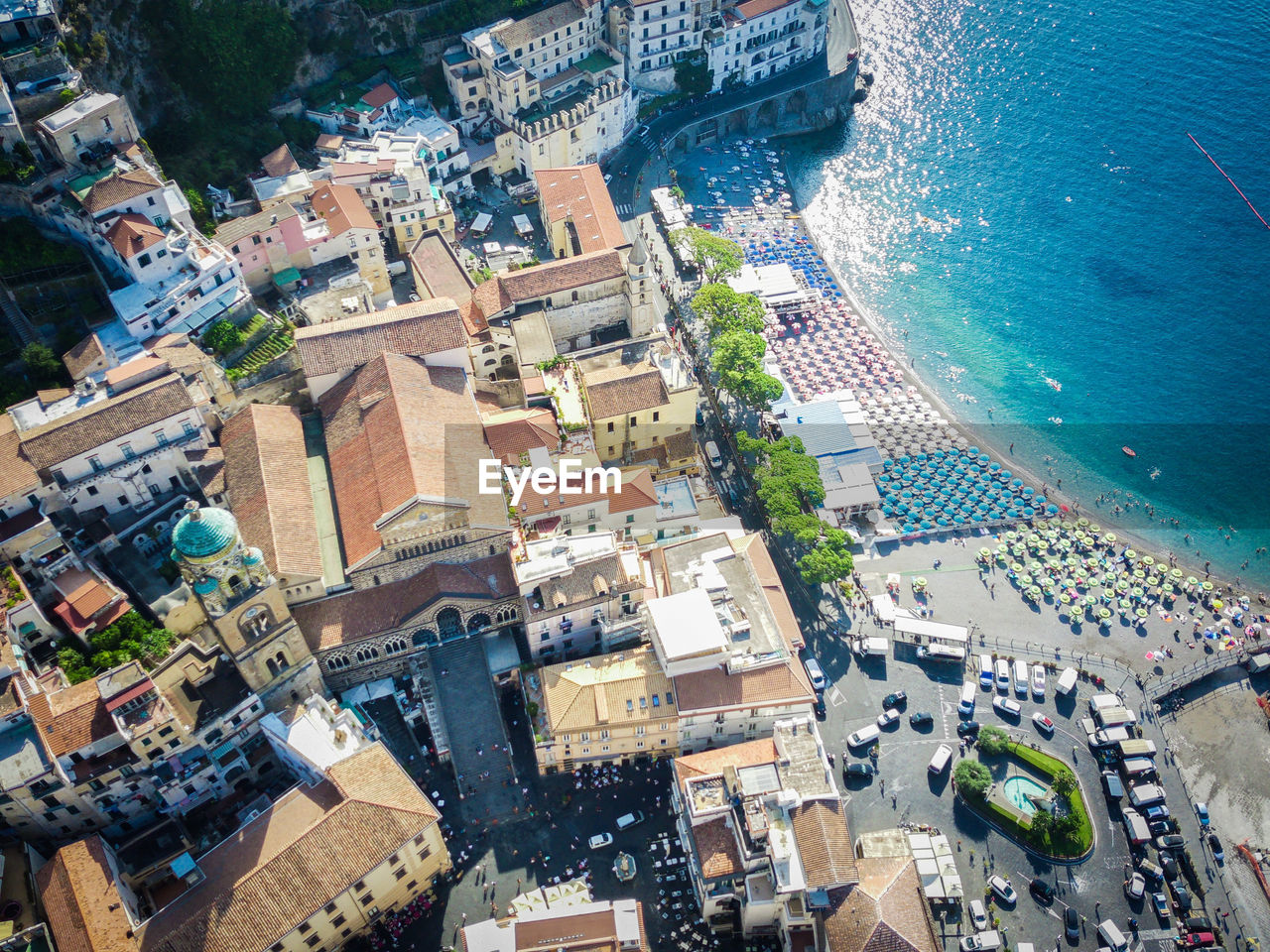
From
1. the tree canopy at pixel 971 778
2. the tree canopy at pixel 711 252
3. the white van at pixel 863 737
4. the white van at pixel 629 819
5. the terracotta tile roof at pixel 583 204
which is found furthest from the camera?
the tree canopy at pixel 711 252

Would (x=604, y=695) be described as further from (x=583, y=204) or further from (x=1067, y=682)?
(x=583, y=204)

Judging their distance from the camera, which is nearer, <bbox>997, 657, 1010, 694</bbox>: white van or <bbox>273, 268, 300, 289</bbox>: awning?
<bbox>997, 657, 1010, 694</bbox>: white van

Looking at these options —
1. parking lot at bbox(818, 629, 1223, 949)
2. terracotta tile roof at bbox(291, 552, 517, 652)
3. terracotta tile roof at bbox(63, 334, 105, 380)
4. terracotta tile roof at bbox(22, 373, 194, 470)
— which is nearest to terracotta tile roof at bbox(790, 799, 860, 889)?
parking lot at bbox(818, 629, 1223, 949)

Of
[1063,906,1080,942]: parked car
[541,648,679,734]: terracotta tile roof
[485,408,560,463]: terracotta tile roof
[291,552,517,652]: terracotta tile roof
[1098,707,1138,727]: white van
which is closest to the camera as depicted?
[1063,906,1080,942]: parked car

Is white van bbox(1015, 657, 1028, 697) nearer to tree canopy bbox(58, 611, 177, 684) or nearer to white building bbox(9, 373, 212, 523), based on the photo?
tree canopy bbox(58, 611, 177, 684)

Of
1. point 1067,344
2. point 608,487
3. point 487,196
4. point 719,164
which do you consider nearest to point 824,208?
point 719,164

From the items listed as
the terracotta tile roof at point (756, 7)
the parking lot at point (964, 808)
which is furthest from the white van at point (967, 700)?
the terracotta tile roof at point (756, 7)

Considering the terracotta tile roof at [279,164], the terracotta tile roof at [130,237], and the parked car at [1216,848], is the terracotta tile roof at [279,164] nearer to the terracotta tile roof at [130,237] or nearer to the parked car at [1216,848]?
the terracotta tile roof at [130,237]
